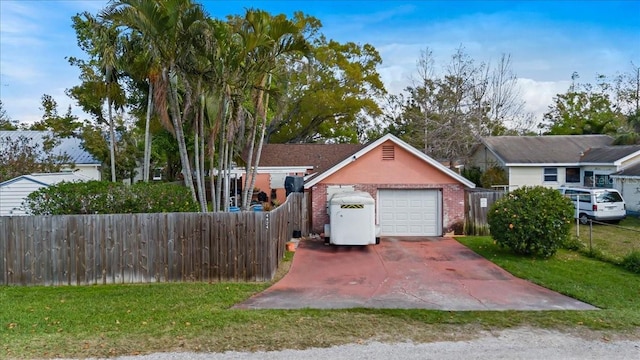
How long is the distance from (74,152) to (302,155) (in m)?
13.8

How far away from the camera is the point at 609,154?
25266 millimetres

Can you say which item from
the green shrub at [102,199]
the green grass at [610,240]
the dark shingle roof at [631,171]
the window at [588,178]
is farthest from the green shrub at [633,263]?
the window at [588,178]

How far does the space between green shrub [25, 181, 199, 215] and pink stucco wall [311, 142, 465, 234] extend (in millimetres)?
6860

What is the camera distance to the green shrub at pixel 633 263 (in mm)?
10855

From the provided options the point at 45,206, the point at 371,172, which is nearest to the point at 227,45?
the point at 45,206

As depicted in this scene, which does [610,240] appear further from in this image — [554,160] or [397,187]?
[554,160]

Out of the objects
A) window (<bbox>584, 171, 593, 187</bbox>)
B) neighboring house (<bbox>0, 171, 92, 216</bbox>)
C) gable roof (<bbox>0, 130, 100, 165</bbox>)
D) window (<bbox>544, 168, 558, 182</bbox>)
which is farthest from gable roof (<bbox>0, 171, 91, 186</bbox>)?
Answer: window (<bbox>584, 171, 593, 187</bbox>)

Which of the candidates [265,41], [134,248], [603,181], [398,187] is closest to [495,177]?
[603,181]

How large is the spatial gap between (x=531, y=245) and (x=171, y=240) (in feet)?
31.3

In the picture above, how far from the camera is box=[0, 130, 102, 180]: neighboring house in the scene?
24.5m

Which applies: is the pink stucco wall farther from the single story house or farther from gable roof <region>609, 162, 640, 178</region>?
gable roof <region>609, 162, 640, 178</region>

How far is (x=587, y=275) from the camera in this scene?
10516mm

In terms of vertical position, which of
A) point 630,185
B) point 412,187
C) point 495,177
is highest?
point 495,177

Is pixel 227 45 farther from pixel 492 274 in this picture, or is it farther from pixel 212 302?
pixel 492 274
